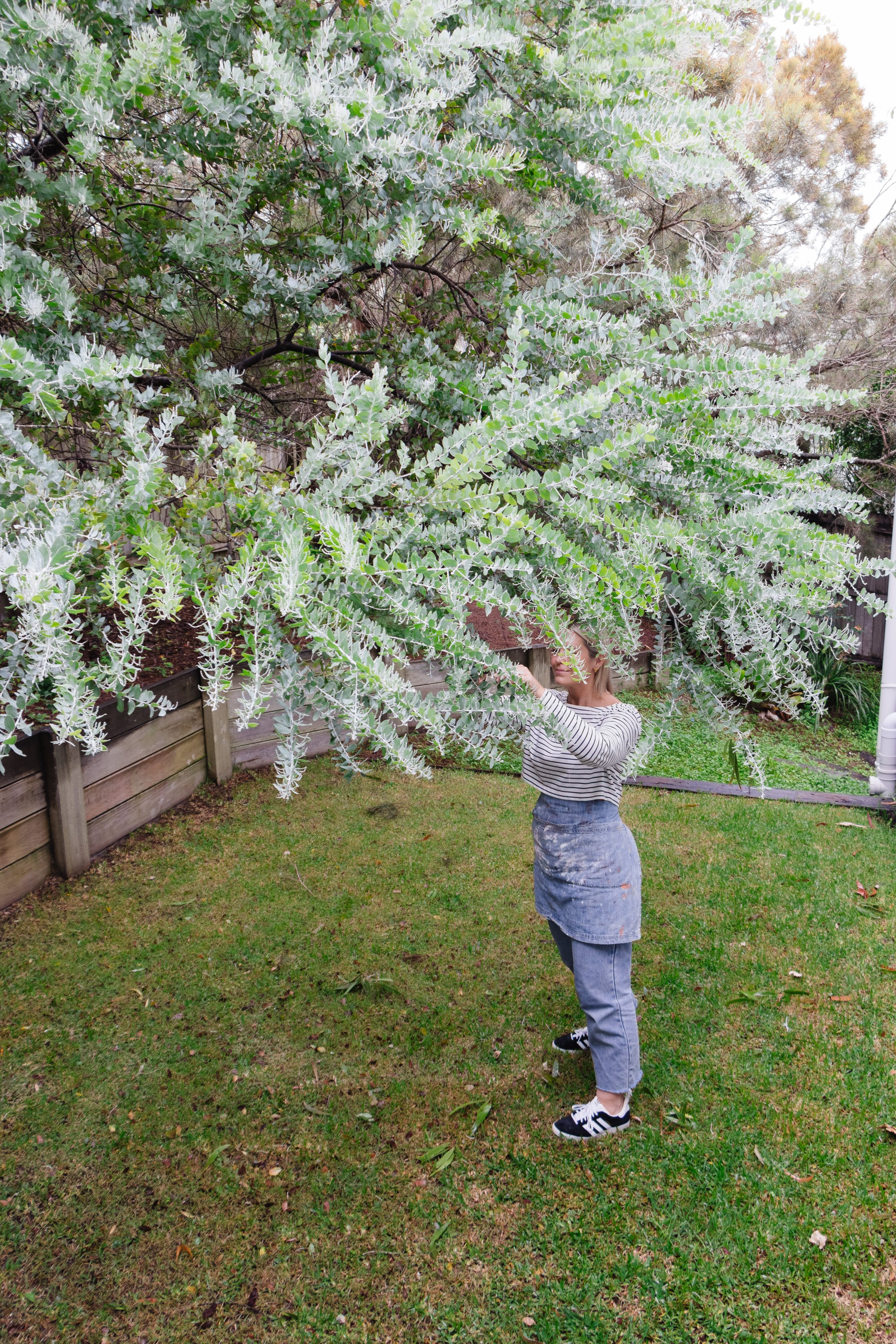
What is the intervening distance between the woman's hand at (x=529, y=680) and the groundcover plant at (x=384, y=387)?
6 cm

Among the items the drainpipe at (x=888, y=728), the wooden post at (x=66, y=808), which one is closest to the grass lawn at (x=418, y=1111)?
the wooden post at (x=66, y=808)

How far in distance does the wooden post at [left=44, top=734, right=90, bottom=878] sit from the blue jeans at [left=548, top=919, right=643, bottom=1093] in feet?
8.49

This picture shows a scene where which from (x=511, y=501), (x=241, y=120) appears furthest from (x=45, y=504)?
(x=241, y=120)

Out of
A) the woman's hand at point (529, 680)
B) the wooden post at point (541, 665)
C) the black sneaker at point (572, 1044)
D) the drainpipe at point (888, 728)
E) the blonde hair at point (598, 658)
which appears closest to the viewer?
the woman's hand at point (529, 680)

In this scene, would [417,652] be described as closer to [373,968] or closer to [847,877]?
[373,968]

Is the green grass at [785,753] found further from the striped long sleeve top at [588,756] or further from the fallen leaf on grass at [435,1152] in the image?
the fallen leaf on grass at [435,1152]

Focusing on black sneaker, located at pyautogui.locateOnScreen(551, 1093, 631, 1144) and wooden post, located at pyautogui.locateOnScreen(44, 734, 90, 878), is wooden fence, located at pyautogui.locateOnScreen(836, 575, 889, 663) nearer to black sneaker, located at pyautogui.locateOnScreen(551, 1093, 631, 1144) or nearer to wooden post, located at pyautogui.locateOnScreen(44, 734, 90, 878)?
black sneaker, located at pyautogui.locateOnScreen(551, 1093, 631, 1144)

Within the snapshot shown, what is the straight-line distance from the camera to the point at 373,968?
152 inches

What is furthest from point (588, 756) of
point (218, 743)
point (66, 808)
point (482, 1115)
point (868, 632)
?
point (868, 632)

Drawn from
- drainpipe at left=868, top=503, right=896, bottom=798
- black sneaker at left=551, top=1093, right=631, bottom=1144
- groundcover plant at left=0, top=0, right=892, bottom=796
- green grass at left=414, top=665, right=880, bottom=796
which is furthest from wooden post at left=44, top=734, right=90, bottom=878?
drainpipe at left=868, top=503, right=896, bottom=798

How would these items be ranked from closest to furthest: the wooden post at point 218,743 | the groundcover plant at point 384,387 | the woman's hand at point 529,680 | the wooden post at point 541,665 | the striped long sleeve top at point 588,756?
1. the groundcover plant at point 384,387
2. the woman's hand at point 529,680
3. the striped long sleeve top at point 588,756
4. the wooden post at point 218,743
5. the wooden post at point 541,665

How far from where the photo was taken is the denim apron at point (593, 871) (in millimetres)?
2713

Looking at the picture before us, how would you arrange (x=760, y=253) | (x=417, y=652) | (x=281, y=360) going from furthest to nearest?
(x=760, y=253)
(x=281, y=360)
(x=417, y=652)

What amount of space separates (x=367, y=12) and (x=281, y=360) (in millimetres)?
1702
